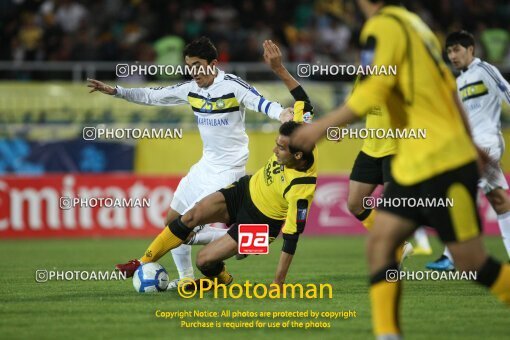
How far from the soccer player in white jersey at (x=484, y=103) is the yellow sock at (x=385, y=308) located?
16.9 ft

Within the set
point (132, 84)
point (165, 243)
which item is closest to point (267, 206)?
point (165, 243)

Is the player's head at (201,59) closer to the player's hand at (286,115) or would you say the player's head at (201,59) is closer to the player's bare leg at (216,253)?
the player's hand at (286,115)

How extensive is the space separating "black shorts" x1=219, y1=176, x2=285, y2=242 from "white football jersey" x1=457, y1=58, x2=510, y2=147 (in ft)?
9.93

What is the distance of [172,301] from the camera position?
8.20 metres

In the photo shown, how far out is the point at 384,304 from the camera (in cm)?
545

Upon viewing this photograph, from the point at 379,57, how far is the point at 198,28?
14.8 metres

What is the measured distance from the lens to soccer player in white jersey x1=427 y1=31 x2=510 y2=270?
1050 centimetres

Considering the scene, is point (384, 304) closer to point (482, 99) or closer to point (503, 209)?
point (503, 209)

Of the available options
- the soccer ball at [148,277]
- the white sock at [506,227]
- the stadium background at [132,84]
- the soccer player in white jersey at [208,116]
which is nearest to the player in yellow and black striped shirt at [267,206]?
the soccer ball at [148,277]

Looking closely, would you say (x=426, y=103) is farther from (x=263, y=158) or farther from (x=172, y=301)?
(x=263, y=158)

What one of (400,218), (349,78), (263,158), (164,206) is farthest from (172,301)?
(349,78)

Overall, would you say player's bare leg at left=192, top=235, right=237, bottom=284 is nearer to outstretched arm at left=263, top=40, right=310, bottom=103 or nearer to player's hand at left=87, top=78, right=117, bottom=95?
outstretched arm at left=263, top=40, right=310, bottom=103

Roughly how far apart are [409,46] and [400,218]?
0.99m

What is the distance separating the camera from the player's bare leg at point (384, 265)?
17.8ft
